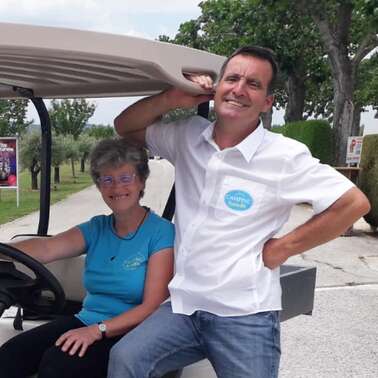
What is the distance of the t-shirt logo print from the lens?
2.21 m

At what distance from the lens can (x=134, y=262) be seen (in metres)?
2.22

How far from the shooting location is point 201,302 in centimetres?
200

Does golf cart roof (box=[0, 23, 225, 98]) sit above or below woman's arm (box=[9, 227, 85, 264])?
above

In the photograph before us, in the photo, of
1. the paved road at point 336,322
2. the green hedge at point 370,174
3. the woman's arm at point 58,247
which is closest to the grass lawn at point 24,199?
the paved road at point 336,322

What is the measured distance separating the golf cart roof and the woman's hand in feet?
2.96

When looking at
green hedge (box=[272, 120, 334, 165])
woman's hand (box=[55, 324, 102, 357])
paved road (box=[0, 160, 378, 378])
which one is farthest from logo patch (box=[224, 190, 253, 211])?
green hedge (box=[272, 120, 334, 165])

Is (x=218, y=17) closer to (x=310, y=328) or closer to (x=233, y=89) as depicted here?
(x=310, y=328)

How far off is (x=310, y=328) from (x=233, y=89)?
10.6 ft

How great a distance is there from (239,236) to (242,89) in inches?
18.7

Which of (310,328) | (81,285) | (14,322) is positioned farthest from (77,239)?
(310,328)

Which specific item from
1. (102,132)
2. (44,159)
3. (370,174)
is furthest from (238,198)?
(102,132)

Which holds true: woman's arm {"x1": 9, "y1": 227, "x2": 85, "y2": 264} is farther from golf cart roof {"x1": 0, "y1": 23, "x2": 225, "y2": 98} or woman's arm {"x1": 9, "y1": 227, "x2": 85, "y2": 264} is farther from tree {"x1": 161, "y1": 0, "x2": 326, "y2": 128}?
tree {"x1": 161, "y1": 0, "x2": 326, "y2": 128}

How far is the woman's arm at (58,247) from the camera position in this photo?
2.41m

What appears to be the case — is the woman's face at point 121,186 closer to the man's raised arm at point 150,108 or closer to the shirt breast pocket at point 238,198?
the man's raised arm at point 150,108
